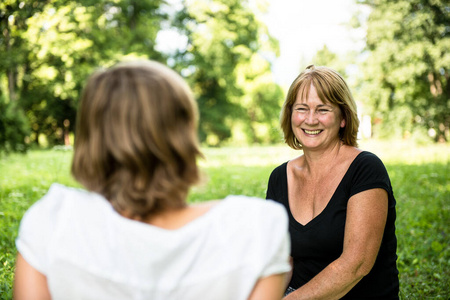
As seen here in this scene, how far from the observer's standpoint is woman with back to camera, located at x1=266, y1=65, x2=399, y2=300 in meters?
2.17

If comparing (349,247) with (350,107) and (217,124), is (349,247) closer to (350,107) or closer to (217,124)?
(350,107)

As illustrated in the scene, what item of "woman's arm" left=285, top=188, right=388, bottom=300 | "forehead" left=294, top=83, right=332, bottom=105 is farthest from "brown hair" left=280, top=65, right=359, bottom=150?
"woman's arm" left=285, top=188, right=388, bottom=300

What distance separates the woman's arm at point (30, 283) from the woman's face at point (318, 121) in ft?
6.17

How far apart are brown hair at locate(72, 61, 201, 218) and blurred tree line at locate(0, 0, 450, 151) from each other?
39.9ft

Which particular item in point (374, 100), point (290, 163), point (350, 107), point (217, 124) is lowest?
point (217, 124)

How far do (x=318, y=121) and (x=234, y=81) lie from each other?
30.7 meters

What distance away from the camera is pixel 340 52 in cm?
2639

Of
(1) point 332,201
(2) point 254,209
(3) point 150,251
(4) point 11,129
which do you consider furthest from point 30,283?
(4) point 11,129

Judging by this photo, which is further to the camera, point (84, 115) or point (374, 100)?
point (374, 100)

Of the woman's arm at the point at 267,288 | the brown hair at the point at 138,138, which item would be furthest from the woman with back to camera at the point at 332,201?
the brown hair at the point at 138,138

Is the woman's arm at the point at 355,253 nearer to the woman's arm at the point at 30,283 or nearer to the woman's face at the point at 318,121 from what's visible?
the woman's face at the point at 318,121

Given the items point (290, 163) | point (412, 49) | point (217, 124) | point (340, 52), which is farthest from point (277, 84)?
point (290, 163)

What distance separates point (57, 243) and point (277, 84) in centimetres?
3687

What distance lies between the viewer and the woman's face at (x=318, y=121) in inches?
105
